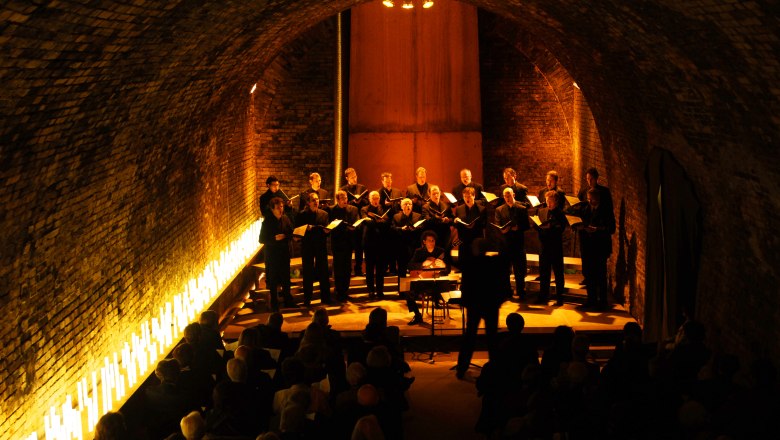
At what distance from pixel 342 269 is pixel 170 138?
3831 mm

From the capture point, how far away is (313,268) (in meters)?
15.8

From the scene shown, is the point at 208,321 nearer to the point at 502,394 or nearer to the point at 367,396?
the point at 367,396

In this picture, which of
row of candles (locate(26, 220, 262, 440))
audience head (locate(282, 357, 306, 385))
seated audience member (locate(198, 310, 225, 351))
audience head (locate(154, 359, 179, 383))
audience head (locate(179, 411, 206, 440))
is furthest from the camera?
seated audience member (locate(198, 310, 225, 351))

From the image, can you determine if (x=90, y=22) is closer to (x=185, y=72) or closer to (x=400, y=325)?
(x=185, y=72)

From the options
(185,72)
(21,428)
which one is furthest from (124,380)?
(185,72)

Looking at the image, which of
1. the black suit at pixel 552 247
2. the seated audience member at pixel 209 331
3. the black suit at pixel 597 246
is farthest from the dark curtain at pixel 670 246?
the seated audience member at pixel 209 331

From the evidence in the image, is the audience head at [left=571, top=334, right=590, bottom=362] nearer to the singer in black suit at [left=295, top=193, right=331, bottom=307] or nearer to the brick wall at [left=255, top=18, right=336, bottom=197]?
the singer in black suit at [left=295, top=193, right=331, bottom=307]

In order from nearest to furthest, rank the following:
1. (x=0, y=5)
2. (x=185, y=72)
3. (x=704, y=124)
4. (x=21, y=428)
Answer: (x=0, y=5)
(x=21, y=428)
(x=704, y=124)
(x=185, y=72)

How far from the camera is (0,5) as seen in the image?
6316 mm

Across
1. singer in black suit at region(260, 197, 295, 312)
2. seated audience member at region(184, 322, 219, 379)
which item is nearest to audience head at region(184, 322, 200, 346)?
seated audience member at region(184, 322, 219, 379)

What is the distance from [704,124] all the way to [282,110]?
11.6 m

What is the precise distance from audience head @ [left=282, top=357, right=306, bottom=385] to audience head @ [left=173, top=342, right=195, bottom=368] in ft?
3.65

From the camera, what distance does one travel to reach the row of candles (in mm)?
9695

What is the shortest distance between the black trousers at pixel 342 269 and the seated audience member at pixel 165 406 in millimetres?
6535
